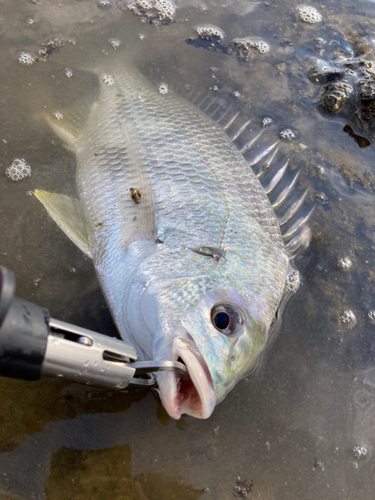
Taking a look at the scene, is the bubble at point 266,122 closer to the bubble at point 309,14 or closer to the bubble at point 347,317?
the bubble at point 309,14

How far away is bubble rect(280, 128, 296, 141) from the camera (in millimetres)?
3648

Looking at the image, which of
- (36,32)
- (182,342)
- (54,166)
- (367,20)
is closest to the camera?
(182,342)

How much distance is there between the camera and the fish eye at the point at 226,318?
200 centimetres

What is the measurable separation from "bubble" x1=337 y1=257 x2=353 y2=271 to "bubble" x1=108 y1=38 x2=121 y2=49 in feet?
10.1

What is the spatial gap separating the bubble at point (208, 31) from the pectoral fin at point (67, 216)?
2719mm

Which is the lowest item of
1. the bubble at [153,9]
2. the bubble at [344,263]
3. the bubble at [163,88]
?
the bubble at [344,263]

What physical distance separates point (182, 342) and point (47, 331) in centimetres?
79

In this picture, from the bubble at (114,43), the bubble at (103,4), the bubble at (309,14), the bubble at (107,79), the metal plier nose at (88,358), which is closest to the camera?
the metal plier nose at (88,358)

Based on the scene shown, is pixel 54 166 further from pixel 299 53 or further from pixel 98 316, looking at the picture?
pixel 299 53

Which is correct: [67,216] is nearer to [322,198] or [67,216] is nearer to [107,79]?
[107,79]

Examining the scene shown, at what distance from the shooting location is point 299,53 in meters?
4.30

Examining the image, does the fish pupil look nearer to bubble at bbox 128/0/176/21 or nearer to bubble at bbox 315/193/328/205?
bubble at bbox 315/193/328/205

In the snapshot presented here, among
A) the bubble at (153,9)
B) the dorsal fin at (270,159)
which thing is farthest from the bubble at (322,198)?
the bubble at (153,9)

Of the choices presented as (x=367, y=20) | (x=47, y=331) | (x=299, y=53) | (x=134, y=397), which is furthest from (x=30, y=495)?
(x=367, y=20)
